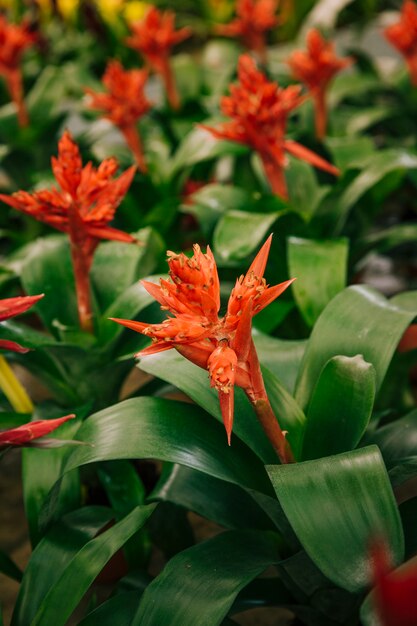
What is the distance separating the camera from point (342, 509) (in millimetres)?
919

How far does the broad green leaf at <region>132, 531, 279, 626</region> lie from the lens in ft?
3.14

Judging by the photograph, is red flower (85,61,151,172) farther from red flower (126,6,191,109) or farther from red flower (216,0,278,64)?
red flower (216,0,278,64)

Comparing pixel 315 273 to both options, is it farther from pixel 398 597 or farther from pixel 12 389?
pixel 398 597

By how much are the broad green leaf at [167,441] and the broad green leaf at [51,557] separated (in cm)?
16

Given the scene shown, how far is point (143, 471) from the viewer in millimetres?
1663

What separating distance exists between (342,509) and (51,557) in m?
0.49

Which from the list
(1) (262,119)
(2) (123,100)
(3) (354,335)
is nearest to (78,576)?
(3) (354,335)

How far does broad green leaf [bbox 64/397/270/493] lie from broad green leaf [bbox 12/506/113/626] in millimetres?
163

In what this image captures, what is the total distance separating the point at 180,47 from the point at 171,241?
9.41 feet

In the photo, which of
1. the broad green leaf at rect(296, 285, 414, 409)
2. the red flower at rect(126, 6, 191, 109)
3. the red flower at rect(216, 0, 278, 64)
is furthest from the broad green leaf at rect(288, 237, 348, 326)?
the red flower at rect(216, 0, 278, 64)

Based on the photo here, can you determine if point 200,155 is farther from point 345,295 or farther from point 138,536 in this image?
point 138,536

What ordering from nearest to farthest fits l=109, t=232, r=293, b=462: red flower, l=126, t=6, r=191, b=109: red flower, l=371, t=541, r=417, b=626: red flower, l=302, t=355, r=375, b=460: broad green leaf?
l=371, t=541, r=417, b=626: red flower, l=109, t=232, r=293, b=462: red flower, l=302, t=355, r=375, b=460: broad green leaf, l=126, t=6, r=191, b=109: red flower

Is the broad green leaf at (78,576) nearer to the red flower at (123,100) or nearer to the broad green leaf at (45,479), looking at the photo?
the broad green leaf at (45,479)

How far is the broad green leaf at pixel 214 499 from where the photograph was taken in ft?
3.91
